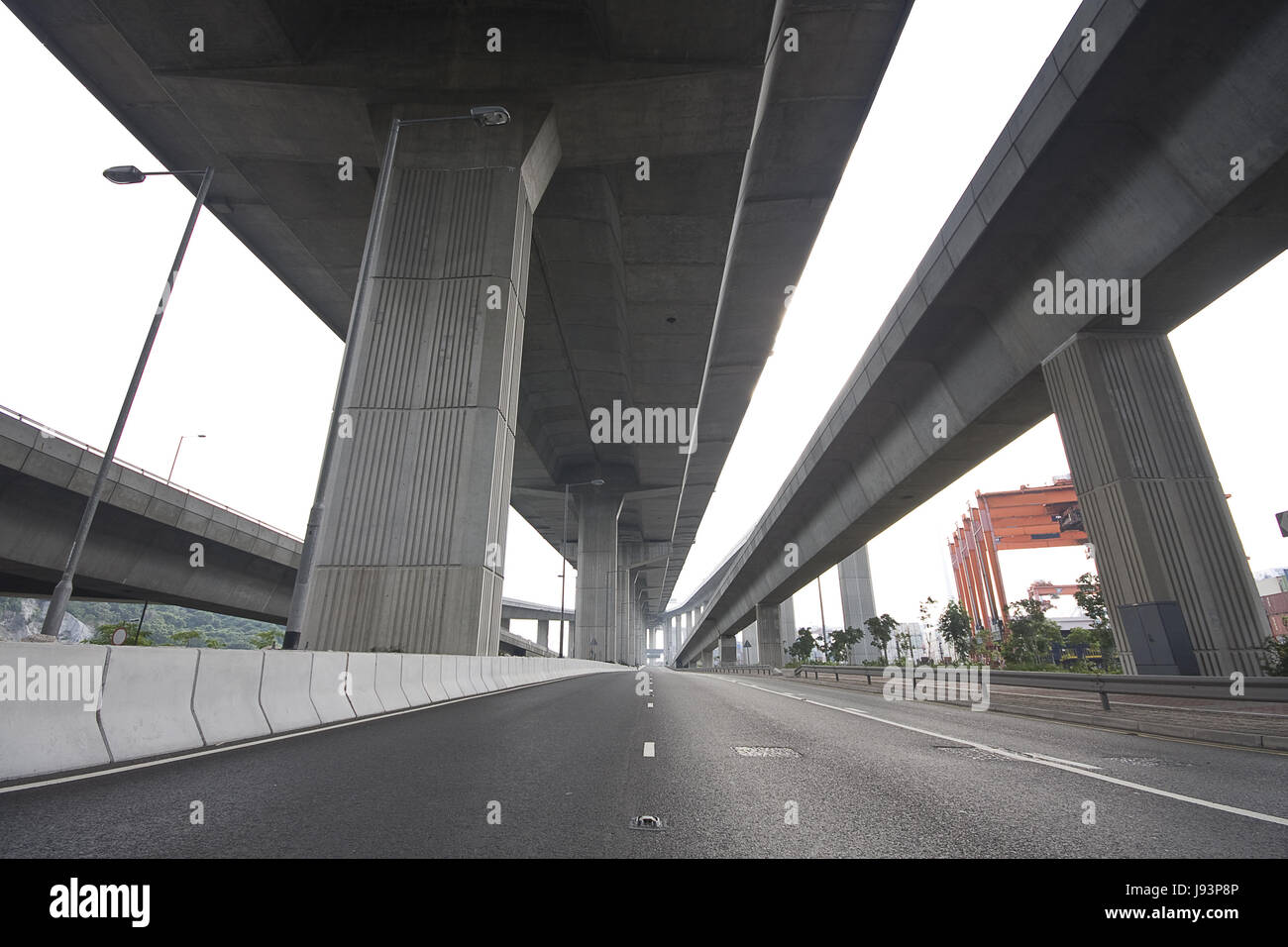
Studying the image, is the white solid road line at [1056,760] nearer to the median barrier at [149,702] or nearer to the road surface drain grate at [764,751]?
the road surface drain grate at [764,751]

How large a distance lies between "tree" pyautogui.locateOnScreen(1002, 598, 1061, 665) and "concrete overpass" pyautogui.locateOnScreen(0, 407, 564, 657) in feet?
147

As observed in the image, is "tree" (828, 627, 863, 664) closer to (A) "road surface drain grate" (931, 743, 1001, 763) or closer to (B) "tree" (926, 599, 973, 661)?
(B) "tree" (926, 599, 973, 661)

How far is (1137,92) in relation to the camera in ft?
35.3

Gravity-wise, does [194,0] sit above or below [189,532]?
above

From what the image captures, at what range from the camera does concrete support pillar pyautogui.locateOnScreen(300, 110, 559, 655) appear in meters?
14.2

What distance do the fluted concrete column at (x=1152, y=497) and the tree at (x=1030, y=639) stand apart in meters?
33.8

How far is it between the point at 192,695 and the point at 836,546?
31.1m

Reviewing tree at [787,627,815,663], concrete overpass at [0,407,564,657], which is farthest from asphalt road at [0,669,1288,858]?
tree at [787,627,815,663]

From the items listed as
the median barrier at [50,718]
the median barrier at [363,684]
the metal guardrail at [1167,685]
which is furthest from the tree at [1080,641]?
the median barrier at [50,718]

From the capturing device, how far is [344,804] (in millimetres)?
3877

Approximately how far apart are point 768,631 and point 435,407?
4422 centimetres

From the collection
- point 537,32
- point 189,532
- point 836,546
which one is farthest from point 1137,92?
point 189,532

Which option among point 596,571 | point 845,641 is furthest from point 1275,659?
point 845,641
